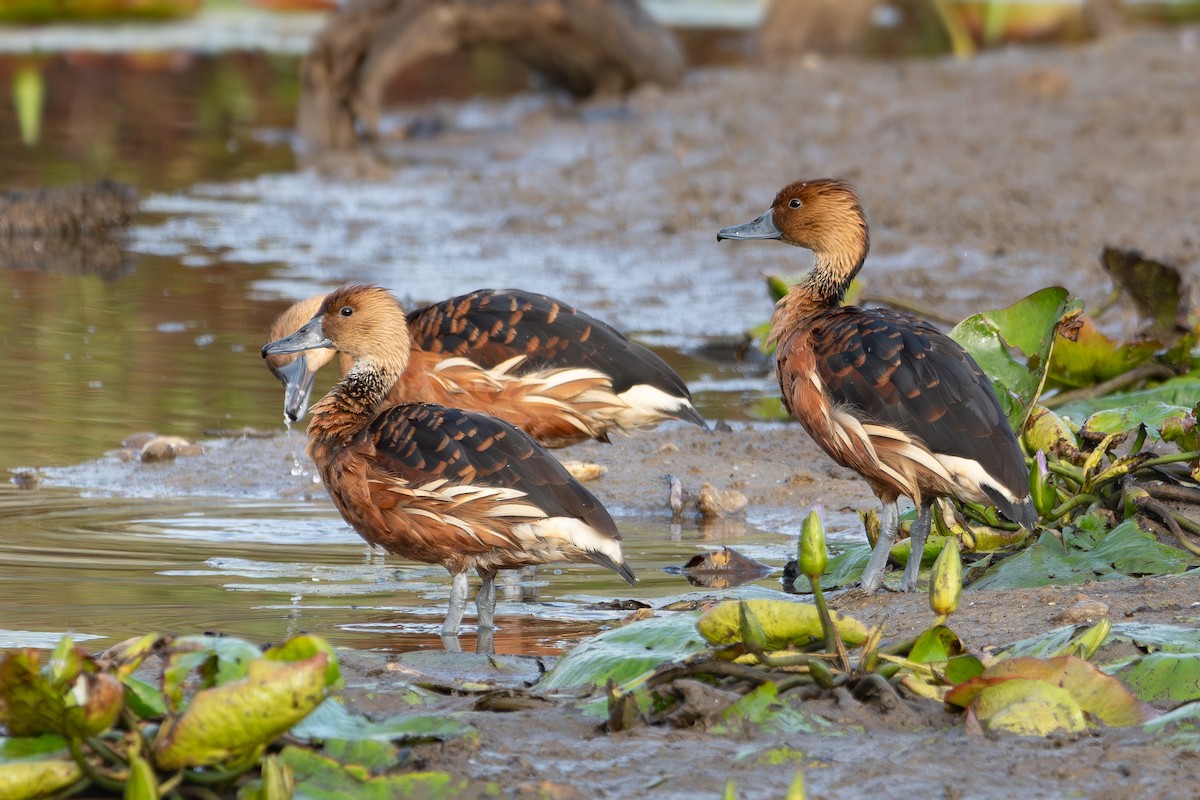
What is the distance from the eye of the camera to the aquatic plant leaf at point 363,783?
11.8ft

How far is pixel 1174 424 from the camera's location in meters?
5.84

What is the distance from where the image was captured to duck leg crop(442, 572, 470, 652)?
5.22 metres

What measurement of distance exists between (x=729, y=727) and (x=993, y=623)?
1.20m

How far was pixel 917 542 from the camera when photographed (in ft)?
18.9

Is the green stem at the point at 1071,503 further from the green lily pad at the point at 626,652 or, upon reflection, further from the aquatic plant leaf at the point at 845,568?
the green lily pad at the point at 626,652

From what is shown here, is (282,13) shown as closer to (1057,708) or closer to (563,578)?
(563,578)

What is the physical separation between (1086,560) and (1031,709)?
1.71 metres

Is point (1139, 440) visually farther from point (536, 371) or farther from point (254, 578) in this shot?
point (254, 578)

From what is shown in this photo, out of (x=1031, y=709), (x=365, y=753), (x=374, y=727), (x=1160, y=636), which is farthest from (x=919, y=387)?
(x=365, y=753)

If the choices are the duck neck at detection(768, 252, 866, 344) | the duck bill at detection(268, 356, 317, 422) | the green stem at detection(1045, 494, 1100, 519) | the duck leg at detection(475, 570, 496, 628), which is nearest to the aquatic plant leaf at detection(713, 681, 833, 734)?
the duck leg at detection(475, 570, 496, 628)

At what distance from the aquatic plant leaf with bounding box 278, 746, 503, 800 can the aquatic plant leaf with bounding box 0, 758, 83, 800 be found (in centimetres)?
42

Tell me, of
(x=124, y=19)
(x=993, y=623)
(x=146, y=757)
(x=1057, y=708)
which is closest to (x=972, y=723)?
(x=1057, y=708)

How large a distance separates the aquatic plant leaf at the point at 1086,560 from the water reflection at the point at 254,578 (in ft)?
2.69

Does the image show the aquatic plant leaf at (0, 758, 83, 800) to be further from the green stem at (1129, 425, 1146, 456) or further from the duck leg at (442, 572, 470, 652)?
the green stem at (1129, 425, 1146, 456)
